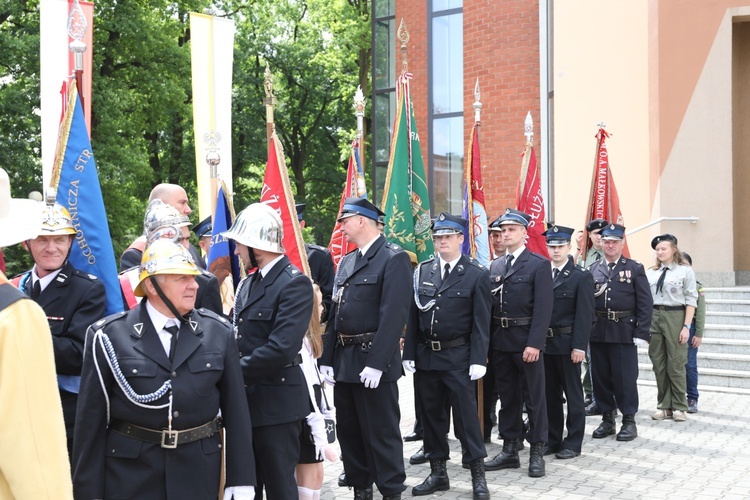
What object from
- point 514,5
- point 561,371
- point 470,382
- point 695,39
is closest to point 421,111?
point 514,5

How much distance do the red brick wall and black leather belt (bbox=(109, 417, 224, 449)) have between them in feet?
48.0

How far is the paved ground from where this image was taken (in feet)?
23.1

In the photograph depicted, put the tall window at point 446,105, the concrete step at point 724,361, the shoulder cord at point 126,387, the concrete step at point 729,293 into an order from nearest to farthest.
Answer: the shoulder cord at point 126,387
the concrete step at point 724,361
the concrete step at point 729,293
the tall window at point 446,105

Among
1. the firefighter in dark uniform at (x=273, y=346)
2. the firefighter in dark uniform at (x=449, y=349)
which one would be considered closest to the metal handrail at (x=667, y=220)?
the firefighter in dark uniform at (x=449, y=349)

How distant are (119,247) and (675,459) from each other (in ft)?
59.6

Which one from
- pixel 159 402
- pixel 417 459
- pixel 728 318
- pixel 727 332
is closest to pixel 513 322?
pixel 417 459

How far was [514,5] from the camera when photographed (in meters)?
18.4

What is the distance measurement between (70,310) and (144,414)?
1.32 meters

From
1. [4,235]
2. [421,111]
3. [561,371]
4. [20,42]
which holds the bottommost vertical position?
[561,371]

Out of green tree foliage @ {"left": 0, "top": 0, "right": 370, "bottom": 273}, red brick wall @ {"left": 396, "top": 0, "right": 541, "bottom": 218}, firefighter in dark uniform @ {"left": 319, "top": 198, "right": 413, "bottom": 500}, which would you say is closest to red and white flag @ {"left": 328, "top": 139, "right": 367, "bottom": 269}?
firefighter in dark uniform @ {"left": 319, "top": 198, "right": 413, "bottom": 500}

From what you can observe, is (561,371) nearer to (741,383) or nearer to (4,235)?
(741,383)

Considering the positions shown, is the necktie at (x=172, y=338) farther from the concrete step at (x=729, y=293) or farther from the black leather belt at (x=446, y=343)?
the concrete step at (x=729, y=293)

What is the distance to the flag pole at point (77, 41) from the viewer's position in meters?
5.74

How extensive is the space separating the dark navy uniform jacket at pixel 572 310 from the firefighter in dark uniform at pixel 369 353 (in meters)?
2.54
